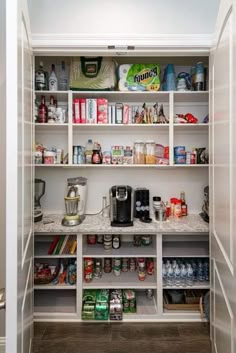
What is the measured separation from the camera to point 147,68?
2.37 m

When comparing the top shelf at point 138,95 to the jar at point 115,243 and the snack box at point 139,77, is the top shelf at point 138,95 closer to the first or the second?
the snack box at point 139,77

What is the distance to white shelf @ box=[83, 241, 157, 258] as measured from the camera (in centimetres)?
222

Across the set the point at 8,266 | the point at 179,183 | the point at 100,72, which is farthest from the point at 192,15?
the point at 8,266

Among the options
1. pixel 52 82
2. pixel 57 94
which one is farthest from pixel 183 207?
pixel 52 82

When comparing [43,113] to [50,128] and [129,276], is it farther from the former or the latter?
[129,276]

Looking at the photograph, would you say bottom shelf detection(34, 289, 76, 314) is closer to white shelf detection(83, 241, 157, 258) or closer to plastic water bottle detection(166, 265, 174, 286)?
white shelf detection(83, 241, 157, 258)

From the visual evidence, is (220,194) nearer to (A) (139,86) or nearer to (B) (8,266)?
(B) (8,266)

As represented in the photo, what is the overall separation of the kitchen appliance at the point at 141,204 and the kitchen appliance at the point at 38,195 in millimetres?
851

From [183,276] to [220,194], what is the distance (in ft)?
4.01

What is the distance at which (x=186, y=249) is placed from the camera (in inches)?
93.7

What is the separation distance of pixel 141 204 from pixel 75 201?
23.3 inches

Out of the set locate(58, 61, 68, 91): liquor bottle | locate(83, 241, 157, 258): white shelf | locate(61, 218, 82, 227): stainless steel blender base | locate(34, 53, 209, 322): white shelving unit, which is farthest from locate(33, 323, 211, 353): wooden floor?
locate(58, 61, 68, 91): liquor bottle

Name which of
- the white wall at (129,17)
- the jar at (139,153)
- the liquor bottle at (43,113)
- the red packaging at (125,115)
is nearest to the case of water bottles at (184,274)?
the jar at (139,153)

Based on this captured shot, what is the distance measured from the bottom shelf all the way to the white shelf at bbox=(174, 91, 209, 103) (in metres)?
2.04
